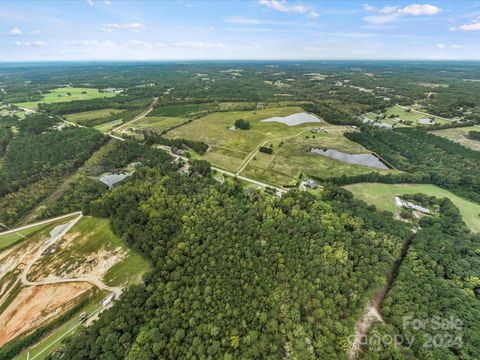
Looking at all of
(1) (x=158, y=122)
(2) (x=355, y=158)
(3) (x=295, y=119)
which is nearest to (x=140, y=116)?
(1) (x=158, y=122)

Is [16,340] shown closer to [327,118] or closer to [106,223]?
[106,223]

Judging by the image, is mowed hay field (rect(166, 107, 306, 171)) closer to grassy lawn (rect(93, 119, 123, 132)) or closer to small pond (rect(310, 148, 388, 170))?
small pond (rect(310, 148, 388, 170))

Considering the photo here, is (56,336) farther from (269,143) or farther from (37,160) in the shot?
(269,143)

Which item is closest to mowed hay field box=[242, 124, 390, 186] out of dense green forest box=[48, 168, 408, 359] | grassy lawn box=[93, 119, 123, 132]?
dense green forest box=[48, 168, 408, 359]

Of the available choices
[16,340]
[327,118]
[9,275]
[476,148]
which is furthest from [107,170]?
[476,148]

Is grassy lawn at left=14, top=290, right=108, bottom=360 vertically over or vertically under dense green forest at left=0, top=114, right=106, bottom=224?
under
